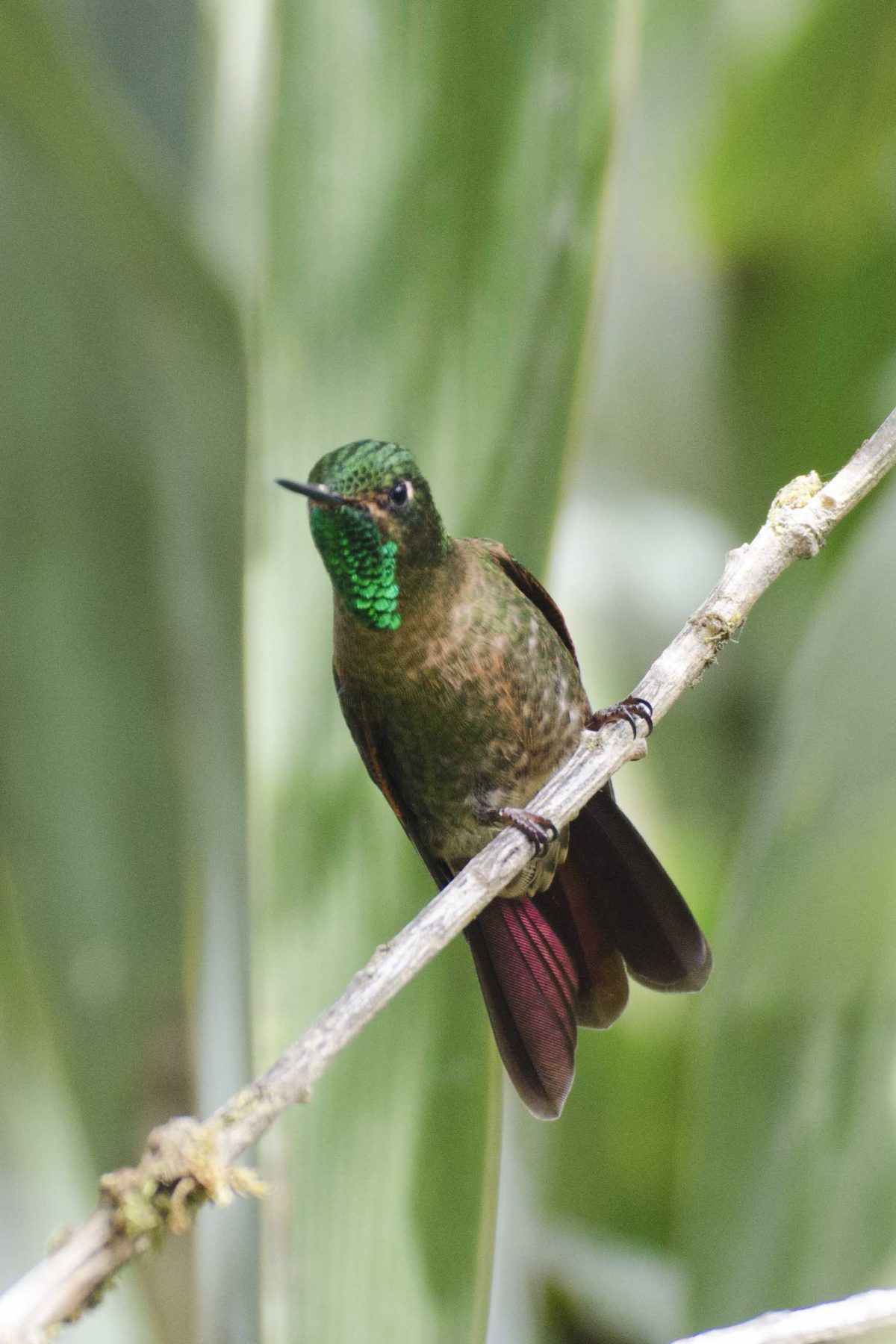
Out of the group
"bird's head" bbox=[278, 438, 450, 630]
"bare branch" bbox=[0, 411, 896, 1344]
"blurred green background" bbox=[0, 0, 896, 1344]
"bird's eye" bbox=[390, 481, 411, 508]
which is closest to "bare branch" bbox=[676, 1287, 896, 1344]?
"bare branch" bbox=[0, 411, 896, 1344]

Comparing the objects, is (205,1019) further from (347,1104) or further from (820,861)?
(820,861)

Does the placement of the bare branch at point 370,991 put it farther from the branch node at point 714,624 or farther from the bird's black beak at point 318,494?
the bird's black beak at point 318,494

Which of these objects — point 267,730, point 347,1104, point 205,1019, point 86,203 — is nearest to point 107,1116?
point 205,1019

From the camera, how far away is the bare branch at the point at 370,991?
608mm

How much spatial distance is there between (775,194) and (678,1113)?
1494 mm

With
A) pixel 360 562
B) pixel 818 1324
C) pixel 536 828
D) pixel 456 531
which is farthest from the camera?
pixel 360 562

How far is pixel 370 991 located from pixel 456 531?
2.18ft

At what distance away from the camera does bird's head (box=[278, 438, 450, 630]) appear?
1377 mm

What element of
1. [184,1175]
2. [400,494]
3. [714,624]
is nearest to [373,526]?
[400,494]

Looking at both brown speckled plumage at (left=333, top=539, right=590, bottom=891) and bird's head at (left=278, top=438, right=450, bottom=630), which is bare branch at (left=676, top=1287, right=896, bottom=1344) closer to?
bird's head at (left=278, top=438, right=450, bottom=630)

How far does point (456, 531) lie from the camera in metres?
1.45

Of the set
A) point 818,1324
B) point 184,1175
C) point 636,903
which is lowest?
point 818,1324

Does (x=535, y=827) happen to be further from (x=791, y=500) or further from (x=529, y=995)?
(x=529, y=995)

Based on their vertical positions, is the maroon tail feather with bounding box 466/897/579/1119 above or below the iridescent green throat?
below
